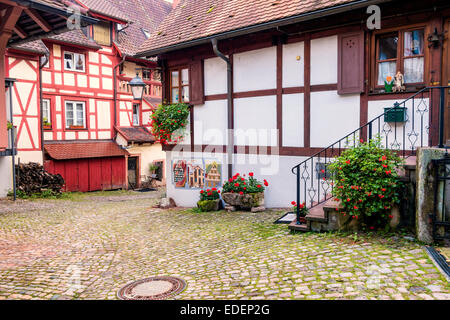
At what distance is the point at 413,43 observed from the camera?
23.9 feet

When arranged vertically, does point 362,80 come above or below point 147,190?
above

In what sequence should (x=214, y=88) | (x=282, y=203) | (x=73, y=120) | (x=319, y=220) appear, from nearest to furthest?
(x=319, y=220)
(x=282, y=203)
(x=214, y=88)
(x=73, y=120)

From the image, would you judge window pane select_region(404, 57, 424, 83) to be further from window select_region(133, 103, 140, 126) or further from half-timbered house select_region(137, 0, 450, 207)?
window select_region(133, 103, 140, 126)

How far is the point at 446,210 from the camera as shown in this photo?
5422 mm

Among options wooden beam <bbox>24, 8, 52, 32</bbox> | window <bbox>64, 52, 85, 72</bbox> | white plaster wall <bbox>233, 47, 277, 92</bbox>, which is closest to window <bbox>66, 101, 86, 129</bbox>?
window <bbox>64, 52, 85, 72</bbox>

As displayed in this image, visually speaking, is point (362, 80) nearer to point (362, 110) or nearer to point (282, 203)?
point (362, 110)

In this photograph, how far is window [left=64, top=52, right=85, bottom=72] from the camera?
18797mm

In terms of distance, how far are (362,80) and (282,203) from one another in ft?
11.4

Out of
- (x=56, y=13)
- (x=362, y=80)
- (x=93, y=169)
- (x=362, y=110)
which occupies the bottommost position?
(x=93, y=169)

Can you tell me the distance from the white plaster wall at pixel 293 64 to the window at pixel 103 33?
46.6ft

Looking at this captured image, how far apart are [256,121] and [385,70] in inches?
132

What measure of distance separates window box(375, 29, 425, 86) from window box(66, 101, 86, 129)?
620 inches

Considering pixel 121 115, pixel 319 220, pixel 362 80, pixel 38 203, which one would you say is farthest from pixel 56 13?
pixel 121 115

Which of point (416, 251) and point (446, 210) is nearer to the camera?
point (416, 251)
